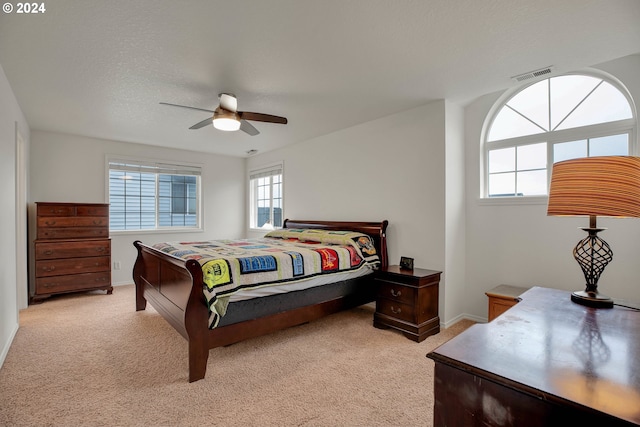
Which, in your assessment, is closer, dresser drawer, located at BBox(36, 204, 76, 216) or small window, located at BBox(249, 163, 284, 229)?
dresser drawer, located at BBox(36, 204, 76, 216)

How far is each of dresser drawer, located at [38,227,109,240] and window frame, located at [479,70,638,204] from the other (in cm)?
521

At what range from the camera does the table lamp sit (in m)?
1.37

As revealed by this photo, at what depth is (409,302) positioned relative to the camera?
119 inches

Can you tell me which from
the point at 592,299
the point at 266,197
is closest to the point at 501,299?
the point at 592,299

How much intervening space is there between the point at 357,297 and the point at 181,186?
4242 mm

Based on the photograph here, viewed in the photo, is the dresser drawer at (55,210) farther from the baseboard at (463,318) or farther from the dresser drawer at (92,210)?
the baseboard at (463,318)

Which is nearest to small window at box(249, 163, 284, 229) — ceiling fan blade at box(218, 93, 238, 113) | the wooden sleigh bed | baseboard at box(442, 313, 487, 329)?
the wooden sleigh bed

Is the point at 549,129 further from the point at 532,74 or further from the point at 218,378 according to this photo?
the point at 218,378

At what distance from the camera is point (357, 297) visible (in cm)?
346

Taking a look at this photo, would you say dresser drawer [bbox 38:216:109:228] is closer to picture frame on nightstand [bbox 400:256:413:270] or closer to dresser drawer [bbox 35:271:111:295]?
dresser drawer [bbox 35:271:111:295]

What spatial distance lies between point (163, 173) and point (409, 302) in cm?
485

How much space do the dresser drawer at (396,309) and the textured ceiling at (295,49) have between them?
7.02 ft

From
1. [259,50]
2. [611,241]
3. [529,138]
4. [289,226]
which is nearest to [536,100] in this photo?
[529,138]

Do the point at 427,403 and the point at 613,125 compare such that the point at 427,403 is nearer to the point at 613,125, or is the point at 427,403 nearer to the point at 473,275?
the point at 473,275
